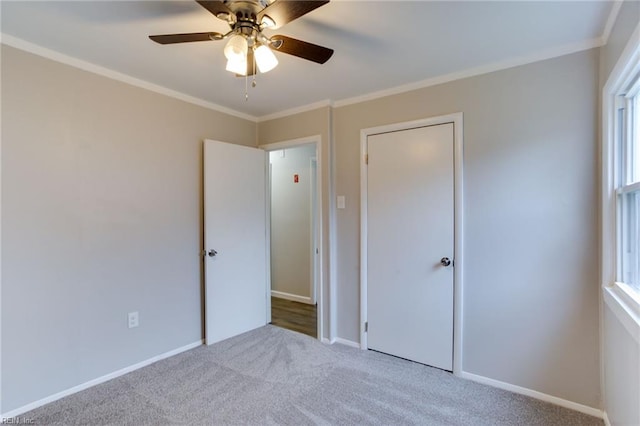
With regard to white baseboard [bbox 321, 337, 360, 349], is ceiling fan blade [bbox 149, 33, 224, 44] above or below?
above

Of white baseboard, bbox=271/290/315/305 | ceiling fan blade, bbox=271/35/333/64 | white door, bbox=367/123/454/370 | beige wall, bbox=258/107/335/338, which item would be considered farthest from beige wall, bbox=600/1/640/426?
white baseboard, bbox=271/290/315/305

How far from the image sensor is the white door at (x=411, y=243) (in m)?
2.53

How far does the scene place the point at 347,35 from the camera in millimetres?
1922

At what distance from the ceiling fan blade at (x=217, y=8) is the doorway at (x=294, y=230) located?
9.30ft

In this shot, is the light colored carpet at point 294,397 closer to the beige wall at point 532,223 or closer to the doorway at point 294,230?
the beige wall at point 532,223

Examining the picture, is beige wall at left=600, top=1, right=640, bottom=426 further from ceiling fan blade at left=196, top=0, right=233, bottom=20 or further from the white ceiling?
ceiling fan blade at left=196, top=0, right=233, bottom=20

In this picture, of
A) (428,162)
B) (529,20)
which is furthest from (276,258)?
(529,20)

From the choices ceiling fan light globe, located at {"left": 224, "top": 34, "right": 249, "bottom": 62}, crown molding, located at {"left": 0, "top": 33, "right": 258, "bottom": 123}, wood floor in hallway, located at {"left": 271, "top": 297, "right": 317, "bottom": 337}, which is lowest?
wood floor in hallway, located at {"left": 271, "top": 297, "right": 317, "bottom": 337}

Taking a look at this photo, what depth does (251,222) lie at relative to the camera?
3424mm

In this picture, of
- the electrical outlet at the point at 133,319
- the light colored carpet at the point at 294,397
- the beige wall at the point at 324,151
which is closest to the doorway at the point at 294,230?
the beige wall at the point at 324,151

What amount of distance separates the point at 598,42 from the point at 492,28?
0.70 meters

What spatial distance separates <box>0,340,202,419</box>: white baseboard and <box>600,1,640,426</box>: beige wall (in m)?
3.01

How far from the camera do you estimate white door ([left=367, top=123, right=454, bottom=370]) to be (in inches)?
99.7

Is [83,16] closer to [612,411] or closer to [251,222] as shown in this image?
[251,222]
